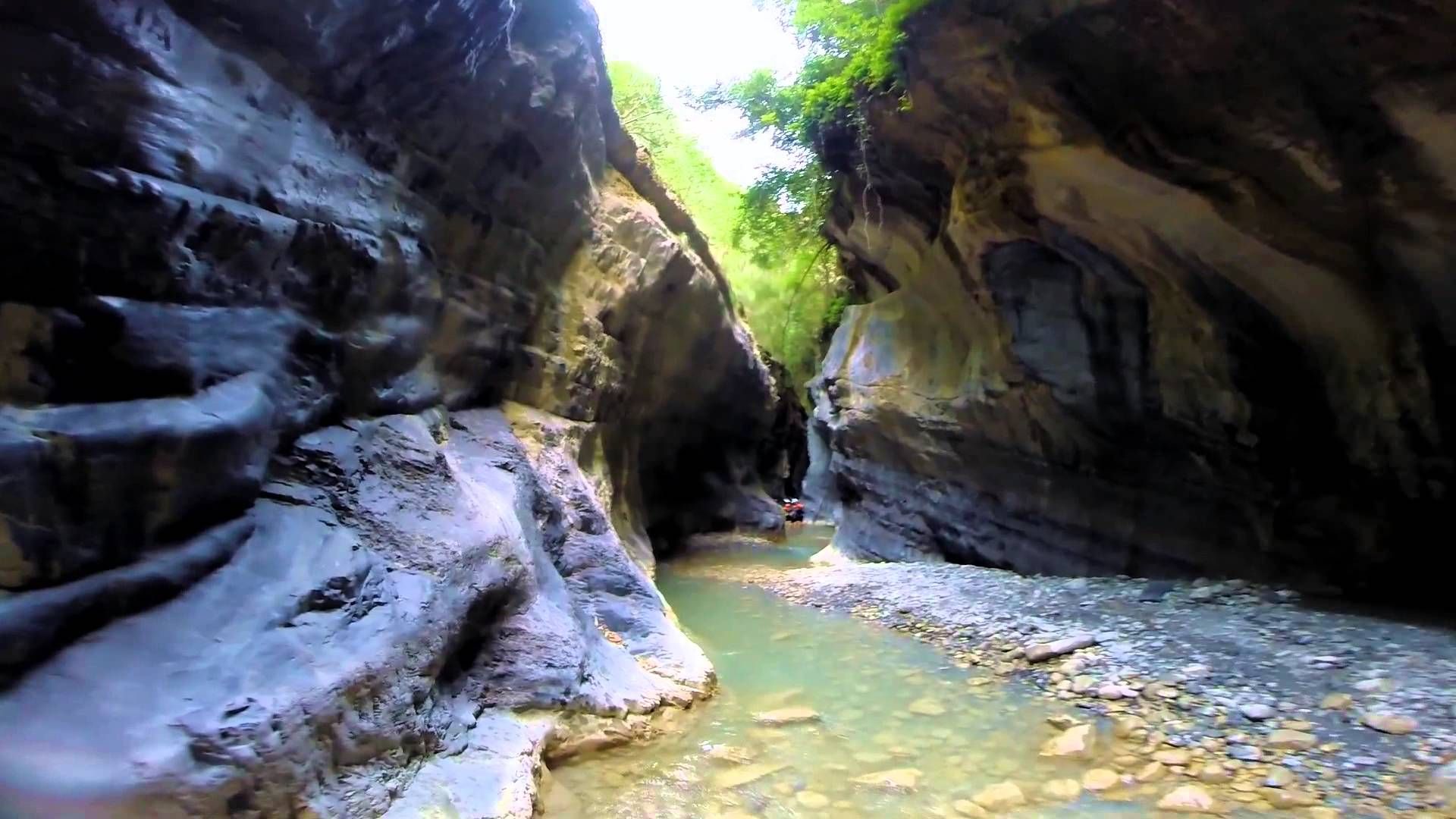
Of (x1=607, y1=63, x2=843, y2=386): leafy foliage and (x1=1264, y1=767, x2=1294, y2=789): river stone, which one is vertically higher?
(x1=607, y1=63, x2=843, y2=386): leafy foliage

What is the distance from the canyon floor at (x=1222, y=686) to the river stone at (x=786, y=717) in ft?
4.13

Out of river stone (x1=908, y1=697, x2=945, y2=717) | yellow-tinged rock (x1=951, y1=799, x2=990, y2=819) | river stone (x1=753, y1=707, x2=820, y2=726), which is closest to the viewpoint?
yellow-tinged rock (x1=951, y1=799, x2=990, y2=819)

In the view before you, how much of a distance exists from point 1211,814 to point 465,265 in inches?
211

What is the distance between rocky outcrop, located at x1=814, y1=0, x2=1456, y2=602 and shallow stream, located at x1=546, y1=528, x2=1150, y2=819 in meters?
3.56

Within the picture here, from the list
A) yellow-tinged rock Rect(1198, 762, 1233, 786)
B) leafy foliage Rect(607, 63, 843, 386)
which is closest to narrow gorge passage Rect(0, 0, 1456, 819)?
yellow-tinged rock Rect(1198, 762, 1233, 786)

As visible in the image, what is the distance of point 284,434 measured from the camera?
365 cm

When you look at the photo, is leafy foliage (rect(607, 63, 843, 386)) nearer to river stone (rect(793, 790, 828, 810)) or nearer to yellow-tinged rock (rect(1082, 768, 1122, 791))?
river stone (rect(793, 790, 828, 810))

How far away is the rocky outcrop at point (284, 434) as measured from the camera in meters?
2.49

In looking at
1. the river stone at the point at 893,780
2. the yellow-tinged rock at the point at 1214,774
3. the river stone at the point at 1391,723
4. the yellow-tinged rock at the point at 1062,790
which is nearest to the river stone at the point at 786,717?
the river stone at the point at 893,780

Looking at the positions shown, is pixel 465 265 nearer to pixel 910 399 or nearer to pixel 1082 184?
pixel 1082 184

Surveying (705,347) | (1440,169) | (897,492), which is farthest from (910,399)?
(1440,169)

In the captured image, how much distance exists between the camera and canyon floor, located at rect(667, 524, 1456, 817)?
3777mm

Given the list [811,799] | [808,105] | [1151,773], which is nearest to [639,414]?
[808,105]

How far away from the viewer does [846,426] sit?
43.6 ft
